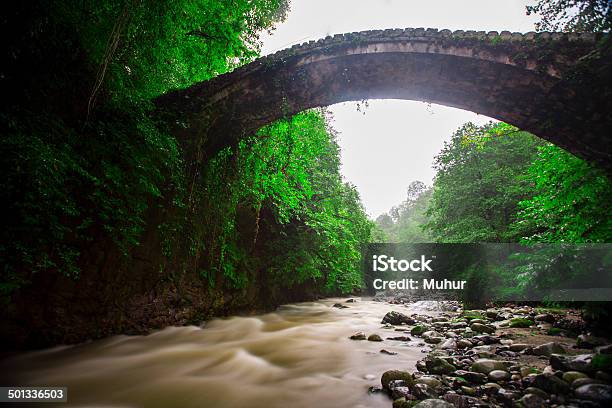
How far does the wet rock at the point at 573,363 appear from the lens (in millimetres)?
2984

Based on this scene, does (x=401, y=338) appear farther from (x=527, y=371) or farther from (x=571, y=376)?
(x=571, y=376)

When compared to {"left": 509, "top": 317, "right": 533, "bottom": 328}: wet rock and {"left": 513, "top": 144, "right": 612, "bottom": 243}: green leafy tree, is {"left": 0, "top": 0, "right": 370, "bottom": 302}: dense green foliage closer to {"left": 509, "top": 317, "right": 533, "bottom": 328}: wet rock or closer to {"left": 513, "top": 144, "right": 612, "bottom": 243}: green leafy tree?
{"left": 513, "top": 144, "right": 612, "bottom": 243}: green leafy tree

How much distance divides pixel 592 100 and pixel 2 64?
8.24 meters

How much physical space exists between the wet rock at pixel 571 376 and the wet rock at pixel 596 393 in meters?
0.25

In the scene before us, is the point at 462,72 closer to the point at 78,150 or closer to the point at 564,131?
the point at 564,131

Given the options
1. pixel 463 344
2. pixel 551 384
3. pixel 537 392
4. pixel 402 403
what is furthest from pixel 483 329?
pixel 402 403

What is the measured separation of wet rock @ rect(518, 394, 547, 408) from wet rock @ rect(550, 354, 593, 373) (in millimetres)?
859

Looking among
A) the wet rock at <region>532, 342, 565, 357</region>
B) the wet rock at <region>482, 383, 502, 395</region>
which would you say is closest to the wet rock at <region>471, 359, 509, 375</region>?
the wet rock at <region>482, 383, 502, 395</region>

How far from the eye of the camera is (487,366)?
342 centimetres

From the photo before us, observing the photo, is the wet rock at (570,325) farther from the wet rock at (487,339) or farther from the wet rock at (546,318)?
the wet rock at (487,339)

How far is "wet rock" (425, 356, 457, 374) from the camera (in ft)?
11.4

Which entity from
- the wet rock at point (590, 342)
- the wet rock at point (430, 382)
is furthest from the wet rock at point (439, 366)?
the wet rock at point (590, 342)

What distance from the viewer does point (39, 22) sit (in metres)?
3.44

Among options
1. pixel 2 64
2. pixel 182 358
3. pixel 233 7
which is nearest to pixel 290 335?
pixel 182 358
